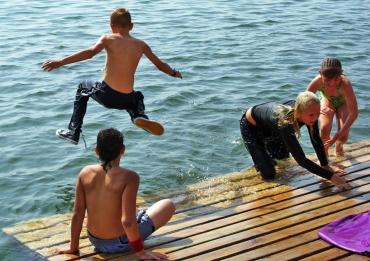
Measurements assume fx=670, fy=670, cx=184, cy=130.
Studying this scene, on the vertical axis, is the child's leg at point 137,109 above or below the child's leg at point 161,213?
above

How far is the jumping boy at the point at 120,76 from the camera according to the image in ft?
22.6

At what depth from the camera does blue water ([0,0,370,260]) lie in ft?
27.1

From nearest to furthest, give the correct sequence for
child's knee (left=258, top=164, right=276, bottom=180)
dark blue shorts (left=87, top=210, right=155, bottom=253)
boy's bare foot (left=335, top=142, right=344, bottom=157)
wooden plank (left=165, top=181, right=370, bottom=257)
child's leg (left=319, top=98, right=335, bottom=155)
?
dark blue shorts (left=87, top=210, right=155, bottom=253), wooden plank (left=165, top=181, right=370, bottom=257), child's knee (left=258, top=164, right=276, bottom=180), boy's bare foot (left=335, top=142, right=344, bottom=157), child's leg (left=319, top=98, right=335, bottom=155)

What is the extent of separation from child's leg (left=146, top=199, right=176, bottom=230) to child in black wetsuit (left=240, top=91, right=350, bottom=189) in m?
1.41

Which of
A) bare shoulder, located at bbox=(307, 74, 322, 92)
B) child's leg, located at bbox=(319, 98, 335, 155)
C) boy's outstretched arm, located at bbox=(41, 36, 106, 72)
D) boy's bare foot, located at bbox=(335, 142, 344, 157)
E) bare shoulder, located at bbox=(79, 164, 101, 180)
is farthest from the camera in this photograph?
child's leg, located at bbox=(319, 98, 335, 155)

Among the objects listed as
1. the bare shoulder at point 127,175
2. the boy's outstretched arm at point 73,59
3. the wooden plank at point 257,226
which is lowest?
the wooden plank at point 257,226

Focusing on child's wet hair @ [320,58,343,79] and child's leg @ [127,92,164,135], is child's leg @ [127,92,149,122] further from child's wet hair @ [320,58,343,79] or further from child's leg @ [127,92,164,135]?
child's wet hair @ [320,58,343,79]

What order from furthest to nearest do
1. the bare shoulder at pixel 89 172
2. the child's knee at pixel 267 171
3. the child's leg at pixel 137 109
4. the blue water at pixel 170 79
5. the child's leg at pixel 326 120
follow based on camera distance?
the blue water at pixel 170 79 < the child's leg at pixel 326 120 < the child's leg at pixel 137 109 < the child's knee at pixel 267 171 < the bare shoulder at pixel 89 172

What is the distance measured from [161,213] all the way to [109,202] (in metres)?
0.68

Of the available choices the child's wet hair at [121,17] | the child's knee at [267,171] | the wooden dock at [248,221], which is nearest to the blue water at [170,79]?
the wooden dock at [248,221]

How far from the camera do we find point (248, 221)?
5.84m

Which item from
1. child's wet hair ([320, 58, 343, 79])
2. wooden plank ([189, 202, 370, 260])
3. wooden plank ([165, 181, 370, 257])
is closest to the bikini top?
child's wet hair ([320, 58, 343, 79])

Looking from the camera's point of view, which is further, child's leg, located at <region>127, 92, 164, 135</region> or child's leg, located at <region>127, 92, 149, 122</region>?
child's leg, located at <region>127, 92, 149, 122</region>

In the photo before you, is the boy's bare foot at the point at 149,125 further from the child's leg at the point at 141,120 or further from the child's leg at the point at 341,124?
the child's leg at the point at 341,124
